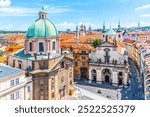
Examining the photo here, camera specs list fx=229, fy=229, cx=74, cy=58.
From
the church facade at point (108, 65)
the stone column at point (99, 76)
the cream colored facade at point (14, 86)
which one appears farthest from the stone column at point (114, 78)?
the cream colored facade at point (14, 86)

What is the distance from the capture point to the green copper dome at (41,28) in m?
9.02

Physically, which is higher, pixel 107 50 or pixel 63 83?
pixel 107 50

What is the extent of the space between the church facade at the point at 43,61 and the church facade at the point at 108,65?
3.81 meters

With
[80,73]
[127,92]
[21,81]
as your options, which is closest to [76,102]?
[21,81]

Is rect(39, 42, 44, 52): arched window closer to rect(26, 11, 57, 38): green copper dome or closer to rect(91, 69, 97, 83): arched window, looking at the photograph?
rect(26, 11, 57, 38): green copper dome

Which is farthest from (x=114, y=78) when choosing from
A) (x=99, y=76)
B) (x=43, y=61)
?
(x=43, y=61)

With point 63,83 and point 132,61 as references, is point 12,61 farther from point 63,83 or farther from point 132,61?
point 132,61

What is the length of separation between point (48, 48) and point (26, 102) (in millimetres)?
5135

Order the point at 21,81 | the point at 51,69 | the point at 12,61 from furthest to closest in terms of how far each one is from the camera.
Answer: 1. the point at 12,61
2. the point at 51,69
3. the point at 21,81

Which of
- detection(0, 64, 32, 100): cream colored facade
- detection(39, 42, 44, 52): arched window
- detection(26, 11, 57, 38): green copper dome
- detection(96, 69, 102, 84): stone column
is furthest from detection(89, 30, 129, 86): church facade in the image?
detection(0, 64, 32, 100): cream colored facade

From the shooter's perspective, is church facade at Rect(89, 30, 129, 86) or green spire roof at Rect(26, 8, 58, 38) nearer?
green spire roof at Rect(26, 8, 58, 38)

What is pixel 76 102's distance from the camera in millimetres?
4301

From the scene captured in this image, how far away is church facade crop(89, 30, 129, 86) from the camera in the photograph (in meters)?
12.9

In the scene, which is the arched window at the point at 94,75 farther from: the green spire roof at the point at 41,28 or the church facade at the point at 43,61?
the green spire roof at the point at 41,28
